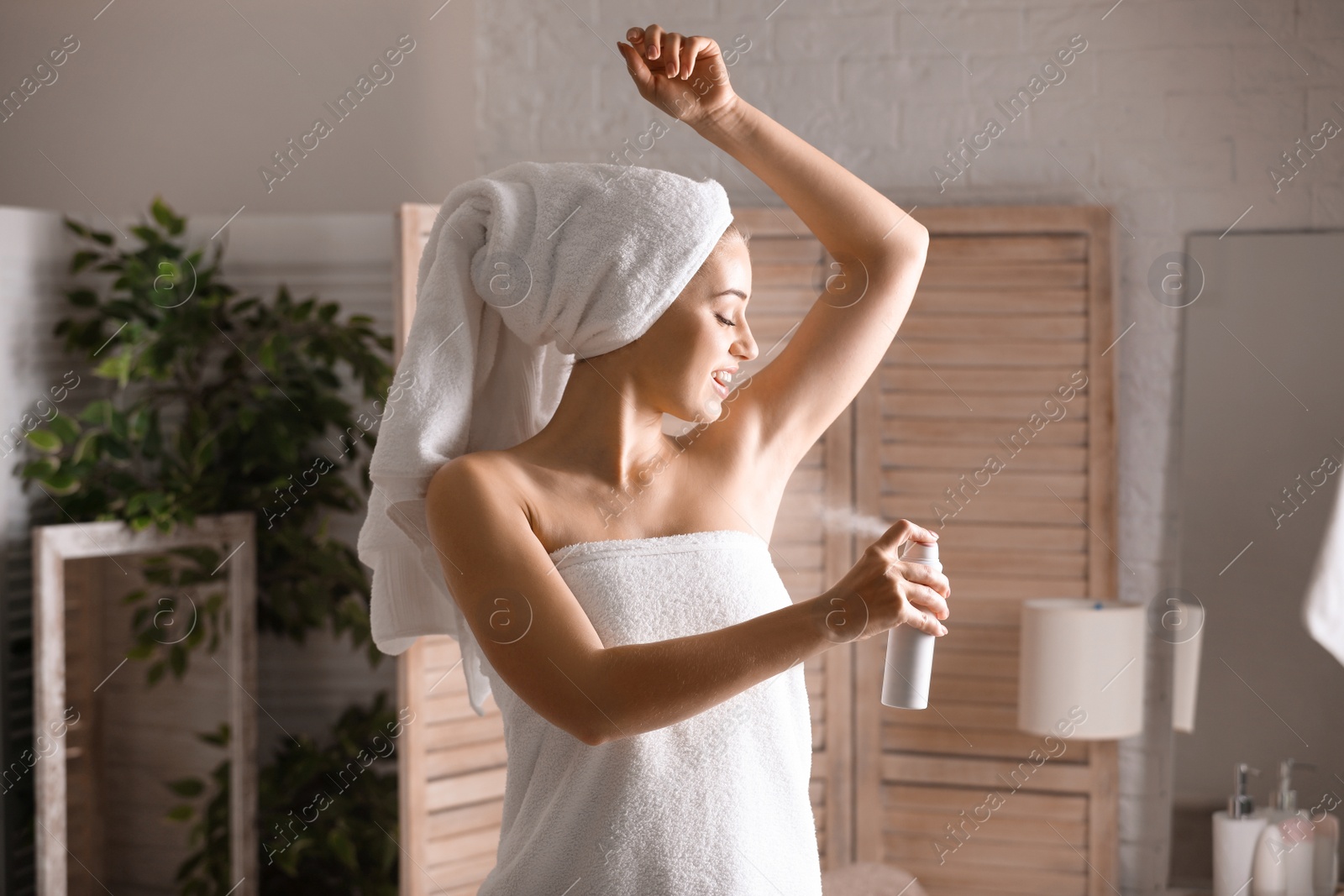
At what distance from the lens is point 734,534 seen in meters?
0.89

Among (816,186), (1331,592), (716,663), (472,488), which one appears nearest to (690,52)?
(816,186)

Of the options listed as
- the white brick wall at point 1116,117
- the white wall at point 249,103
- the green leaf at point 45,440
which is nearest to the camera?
the green leaf at point 45,440

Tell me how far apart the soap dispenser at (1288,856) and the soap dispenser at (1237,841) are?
0.02 meters

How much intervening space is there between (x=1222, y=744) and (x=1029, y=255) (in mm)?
987

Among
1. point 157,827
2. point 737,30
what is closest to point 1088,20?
point 737,30

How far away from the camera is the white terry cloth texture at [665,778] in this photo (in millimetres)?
799

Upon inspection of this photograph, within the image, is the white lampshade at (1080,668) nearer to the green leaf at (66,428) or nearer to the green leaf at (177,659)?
the green leaf at (177,659)

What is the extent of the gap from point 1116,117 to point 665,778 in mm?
1823

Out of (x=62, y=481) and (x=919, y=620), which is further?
(x=62, y=481)

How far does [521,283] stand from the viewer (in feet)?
2.74

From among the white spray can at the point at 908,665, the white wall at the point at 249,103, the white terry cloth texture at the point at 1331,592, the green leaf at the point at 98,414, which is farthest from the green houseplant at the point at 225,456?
the white terry cloth texture at the point at 1331,592

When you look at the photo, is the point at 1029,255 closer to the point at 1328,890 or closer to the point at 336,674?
the point at 1328,890

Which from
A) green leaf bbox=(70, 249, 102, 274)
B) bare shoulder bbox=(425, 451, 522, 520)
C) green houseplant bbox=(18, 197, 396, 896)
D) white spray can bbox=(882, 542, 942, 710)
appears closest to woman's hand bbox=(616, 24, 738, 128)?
bare shoulder bbox=(425, 451, 522, 520)

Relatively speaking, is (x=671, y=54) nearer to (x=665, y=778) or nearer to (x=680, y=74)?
(x=680, y=74)
